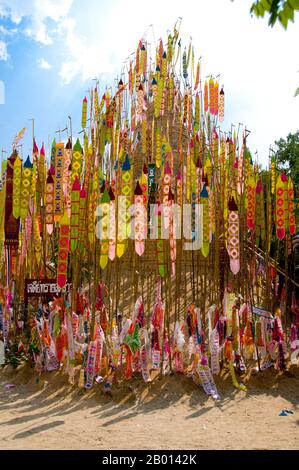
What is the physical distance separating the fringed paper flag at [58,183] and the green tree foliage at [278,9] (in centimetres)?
301

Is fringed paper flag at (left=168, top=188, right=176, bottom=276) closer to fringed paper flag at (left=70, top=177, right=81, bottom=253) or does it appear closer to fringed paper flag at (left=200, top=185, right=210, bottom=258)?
fringed paper flag at (left=200, top=185, right=210, bottom=258)

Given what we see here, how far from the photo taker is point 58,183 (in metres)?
4.05

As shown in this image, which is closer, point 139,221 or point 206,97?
point 139,221

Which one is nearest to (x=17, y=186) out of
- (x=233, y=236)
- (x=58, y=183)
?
(x=58, y=183)

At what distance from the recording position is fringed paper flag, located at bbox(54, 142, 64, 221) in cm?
397

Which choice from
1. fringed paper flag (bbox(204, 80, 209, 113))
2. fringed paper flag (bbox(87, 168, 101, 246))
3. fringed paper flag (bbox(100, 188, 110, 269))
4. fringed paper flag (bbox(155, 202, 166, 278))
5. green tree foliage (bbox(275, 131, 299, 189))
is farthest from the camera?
green tree foliage (bbox(275, 131, 299, 189))

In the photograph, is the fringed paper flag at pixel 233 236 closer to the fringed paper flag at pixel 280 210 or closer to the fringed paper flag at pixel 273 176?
the fringed paper flag at pixel 280 210

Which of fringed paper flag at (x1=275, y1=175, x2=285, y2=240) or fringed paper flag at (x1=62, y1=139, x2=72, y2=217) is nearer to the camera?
fringed paper flag at (x1=275, y1=175, x2=285, y2=240)

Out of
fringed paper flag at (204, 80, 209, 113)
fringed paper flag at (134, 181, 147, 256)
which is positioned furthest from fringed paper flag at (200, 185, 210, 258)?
fringed paper flag at (204, 80, 209, 113)

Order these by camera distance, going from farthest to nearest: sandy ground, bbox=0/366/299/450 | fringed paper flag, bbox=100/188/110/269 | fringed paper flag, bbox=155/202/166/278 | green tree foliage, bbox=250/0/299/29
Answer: fringed paper flag, bbox=155/202/166/278 → fringed paper flag, bbox=100/188/110/269 → sandy ground, bbox=0/366/299/450 → green tree foliage, bbox=250/0/299/29

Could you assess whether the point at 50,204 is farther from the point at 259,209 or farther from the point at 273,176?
the point at 273,176
